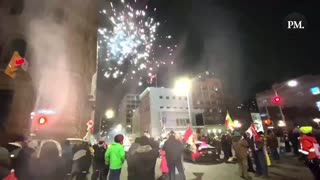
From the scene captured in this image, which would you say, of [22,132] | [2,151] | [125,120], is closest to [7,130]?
[22,132]

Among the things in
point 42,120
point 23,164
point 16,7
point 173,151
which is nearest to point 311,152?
point 173,151

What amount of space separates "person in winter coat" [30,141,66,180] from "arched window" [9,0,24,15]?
12.3 meters

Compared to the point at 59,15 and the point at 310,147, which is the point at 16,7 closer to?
the point at 59,15

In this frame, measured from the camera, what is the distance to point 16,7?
1466cm

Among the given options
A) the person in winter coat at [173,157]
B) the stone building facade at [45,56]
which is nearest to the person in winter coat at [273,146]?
the person in winter coat at [173,157]

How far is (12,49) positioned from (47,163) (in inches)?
429

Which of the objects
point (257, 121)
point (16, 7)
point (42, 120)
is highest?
point (16, 7)

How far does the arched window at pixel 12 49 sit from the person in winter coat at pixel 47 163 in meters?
9.07

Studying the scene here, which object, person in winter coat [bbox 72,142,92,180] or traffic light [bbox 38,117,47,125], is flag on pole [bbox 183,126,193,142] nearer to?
person in winter coat [bbox 72,142,92,180]

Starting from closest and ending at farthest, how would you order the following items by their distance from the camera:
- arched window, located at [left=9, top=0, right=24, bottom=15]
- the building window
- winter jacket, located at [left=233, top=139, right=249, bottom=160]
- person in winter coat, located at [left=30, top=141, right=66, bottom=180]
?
person in winter coat, located at [left=30, top=141, right=66, bottom=180] → winter jacket, located at [left=233, top=139, right=249, bottom=160] → arched window, located at [left=9, top=0, right=24, bottom=15] → the building window

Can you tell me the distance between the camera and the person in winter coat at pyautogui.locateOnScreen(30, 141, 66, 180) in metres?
5.96

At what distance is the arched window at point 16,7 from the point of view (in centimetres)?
1446

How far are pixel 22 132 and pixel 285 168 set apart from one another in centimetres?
1418

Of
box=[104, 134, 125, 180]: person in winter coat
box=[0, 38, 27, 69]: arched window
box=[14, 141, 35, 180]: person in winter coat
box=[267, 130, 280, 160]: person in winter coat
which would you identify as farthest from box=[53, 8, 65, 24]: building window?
box=[267, 130, 280, 160]: person in winter coat
